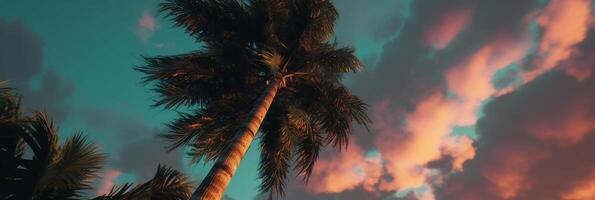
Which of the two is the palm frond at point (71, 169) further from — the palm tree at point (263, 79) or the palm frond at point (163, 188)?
the palm tree at point (263, 79)

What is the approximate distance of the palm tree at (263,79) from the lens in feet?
28.1

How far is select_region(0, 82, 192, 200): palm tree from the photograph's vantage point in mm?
4668

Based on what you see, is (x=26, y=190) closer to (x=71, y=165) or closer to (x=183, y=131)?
(x=71, y=165)

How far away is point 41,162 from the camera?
484 cm

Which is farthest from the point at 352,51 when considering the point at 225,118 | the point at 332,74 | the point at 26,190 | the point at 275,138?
the point at 26,190

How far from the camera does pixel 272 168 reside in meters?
9.70

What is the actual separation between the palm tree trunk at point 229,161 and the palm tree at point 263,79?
1046 millimetres

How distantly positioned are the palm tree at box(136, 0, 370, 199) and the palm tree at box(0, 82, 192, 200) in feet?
9.99

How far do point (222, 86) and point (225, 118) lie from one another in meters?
1.05

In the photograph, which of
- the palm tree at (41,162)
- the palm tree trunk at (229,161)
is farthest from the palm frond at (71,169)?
the palm tree trunk at (229,161)

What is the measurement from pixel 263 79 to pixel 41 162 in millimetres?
5880

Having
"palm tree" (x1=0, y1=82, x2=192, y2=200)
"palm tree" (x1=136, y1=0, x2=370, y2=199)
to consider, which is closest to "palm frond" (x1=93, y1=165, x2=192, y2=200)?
"palm tree" (x1=0, y1=82, x2=192, y2=200)

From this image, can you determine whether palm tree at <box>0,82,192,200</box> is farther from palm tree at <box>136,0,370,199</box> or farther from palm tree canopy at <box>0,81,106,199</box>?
palm tree at <box>136,0,370,199</box>

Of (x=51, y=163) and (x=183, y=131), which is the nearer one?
(x=51, y=163)
